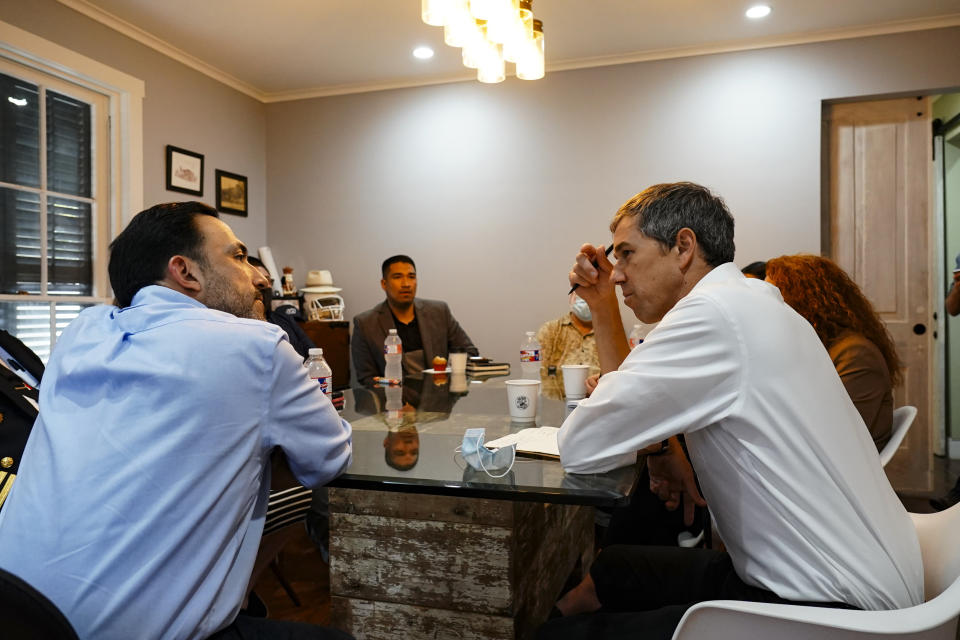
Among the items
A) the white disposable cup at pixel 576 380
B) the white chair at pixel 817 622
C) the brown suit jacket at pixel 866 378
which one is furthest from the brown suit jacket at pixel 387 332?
the white chair at pixel 817 622

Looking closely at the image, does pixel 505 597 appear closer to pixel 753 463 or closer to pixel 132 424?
pixel 753 463

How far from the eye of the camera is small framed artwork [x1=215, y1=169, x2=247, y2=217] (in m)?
4.77

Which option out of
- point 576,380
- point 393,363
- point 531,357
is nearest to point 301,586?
point 393,363

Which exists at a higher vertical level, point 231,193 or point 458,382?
point 231,193

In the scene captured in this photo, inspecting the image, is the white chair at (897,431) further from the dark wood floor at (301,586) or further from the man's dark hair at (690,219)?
the dark wood floor at (301,586)

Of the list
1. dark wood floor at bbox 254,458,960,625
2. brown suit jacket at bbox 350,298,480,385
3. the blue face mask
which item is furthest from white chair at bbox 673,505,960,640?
brown suit jacket at bbox 350,298,480,385

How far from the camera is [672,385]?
1.17 metres

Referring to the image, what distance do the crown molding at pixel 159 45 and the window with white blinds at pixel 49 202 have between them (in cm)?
41

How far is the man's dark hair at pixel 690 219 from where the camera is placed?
141 cm

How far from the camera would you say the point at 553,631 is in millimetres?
1336

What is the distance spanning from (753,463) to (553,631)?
1.77 feet

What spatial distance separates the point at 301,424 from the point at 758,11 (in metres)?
3.76

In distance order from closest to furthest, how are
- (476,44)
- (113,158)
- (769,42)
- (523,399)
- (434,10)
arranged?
1. (523,399)
2. (434,10)
3. (476,44)
4. (113,158)
5. (769,42)

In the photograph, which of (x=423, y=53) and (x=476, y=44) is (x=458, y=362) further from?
(x=423, y=53)
